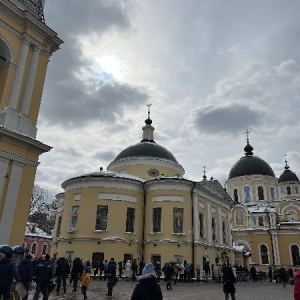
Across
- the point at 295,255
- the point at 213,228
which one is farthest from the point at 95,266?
the point at 295,255

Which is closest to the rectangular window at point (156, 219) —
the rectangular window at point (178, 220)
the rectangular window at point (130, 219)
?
the rectangular window at point (178, 220)

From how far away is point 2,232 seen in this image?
1140 centimetres

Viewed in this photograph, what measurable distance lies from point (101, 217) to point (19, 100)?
1600cm

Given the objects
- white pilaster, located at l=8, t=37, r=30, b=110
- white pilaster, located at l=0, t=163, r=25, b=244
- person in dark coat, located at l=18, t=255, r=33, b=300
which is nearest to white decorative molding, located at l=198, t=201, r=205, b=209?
white pilaster, located at l=0, t=163, r=25, b=244

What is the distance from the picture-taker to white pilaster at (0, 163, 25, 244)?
11.5 meters

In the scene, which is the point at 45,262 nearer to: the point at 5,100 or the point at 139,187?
the point at 5,100

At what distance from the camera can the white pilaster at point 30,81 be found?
1322 centimetres

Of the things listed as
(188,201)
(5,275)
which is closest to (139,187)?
(188,201)

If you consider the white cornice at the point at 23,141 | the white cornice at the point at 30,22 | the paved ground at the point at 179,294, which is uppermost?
the white cornice at the point at 30,22

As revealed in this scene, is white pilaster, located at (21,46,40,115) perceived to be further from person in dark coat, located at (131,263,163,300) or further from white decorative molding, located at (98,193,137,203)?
white decorative molding, located at (98,193,137,203)

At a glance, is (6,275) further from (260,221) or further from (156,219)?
(260,221)

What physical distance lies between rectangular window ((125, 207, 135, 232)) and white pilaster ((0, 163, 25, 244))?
54.5ft

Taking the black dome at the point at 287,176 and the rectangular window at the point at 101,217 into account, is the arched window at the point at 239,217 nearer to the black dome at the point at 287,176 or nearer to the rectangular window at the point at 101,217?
the black dome at the point at 287,176

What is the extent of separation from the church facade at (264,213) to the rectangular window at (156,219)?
17226 millimetres
